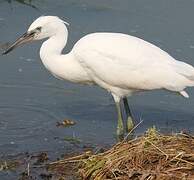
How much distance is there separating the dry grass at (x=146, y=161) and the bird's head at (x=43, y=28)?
191 cm

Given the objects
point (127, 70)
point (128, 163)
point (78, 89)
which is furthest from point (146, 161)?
point (78, 89)

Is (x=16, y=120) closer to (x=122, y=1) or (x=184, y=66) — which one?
(x=184, y=66)

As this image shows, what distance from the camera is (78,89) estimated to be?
31.0ft

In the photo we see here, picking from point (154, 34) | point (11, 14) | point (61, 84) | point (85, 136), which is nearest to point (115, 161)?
point (85, 136)

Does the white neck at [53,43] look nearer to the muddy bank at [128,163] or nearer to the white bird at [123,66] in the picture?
the white bird at [123,66]

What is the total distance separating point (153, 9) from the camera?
1152 cm

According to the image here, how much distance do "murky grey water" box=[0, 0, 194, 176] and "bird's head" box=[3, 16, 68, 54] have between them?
2.66ft

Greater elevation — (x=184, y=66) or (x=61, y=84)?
(x=184, y=66)

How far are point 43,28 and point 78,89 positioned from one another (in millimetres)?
1181

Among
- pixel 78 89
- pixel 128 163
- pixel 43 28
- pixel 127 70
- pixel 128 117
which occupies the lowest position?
pixel 78 89

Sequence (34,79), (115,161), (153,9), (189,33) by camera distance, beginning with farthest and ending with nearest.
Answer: (153,9), (189,33), (34,79), (115,161)

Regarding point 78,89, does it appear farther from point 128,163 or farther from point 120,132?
point 128,163

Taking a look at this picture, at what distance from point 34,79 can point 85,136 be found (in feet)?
5.12

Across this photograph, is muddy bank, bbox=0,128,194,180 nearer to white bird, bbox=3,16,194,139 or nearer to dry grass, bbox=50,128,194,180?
dry grass, bbox=50,128,194,180
